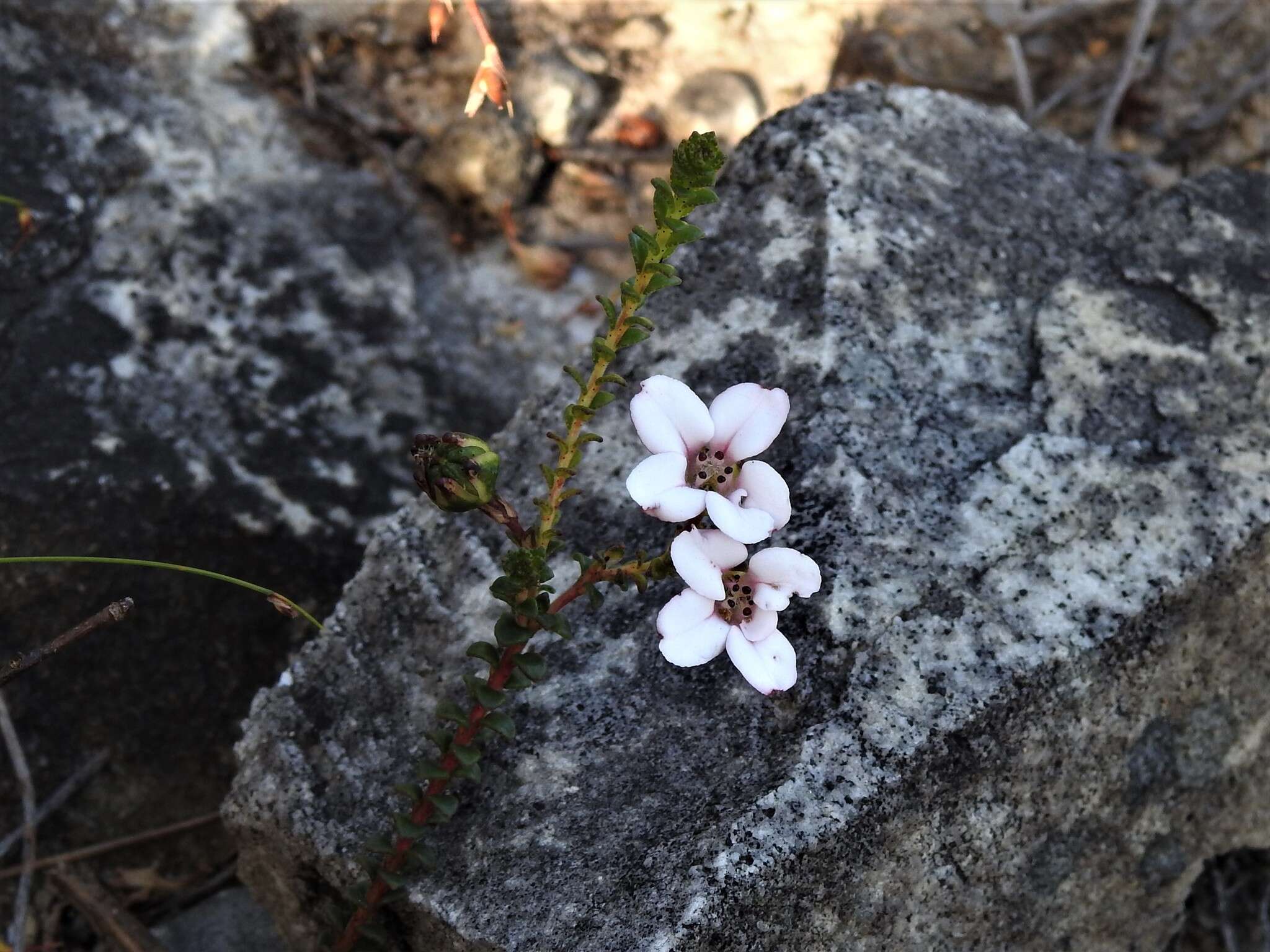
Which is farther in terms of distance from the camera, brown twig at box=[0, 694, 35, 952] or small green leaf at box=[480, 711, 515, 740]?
brown twig at box=[0, 694, 35, 952]

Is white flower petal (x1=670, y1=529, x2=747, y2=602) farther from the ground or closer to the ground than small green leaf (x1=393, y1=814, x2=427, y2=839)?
farther from the ground

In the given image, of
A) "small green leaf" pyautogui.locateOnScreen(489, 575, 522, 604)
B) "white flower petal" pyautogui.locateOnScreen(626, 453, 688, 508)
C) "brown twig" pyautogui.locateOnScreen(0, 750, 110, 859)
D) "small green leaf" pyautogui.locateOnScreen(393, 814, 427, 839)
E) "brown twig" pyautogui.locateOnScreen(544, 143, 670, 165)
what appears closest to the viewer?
"white flower petal" pyautogui.locateOnScreen(626, 453, 688, 508)

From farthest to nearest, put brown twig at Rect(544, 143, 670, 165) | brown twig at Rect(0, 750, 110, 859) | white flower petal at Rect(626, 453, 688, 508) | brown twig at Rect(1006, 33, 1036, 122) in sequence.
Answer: brown twig at Rect(1006, 33, 1036, 122)
brown twig at Rect(544, 143, 670, 165)
brown twig at Rect(0, 750, 110, 859)
white flower petal at Rect(626, 453, 688, 508)

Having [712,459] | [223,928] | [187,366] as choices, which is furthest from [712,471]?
[187,366]

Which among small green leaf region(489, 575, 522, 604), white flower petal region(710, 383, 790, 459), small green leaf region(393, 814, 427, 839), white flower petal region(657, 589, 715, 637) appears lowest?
small green leaf region(393, 814, 427, 839)

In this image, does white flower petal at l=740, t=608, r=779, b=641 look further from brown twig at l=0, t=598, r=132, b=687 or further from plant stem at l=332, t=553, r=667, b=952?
brown twig at l=0, t=598, r=132, b=687

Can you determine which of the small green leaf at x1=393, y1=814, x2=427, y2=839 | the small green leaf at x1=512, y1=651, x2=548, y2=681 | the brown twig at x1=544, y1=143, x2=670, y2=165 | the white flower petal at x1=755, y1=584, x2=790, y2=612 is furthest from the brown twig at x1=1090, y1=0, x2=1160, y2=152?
the small green leaf at x1=393, y1=814, x2=427, y2=839
